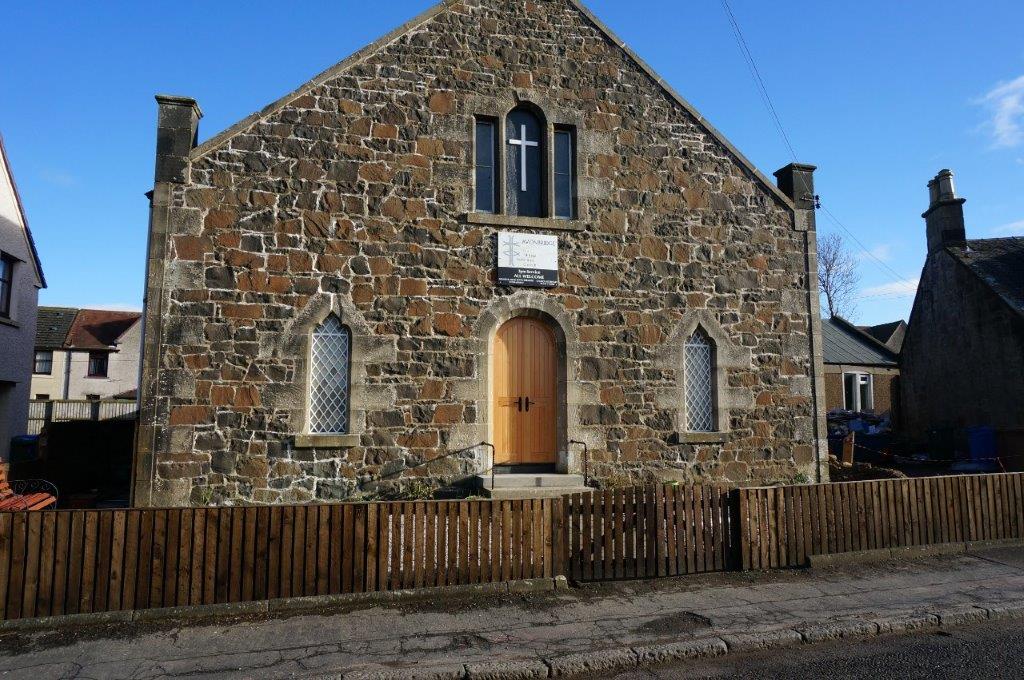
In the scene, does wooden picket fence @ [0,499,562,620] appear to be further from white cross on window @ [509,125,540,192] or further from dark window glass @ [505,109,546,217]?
white cross on window @ [509,125,540,192]

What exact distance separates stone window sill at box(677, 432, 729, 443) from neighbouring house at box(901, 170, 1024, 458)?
923cm

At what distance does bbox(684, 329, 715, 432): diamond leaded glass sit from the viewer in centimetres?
1187

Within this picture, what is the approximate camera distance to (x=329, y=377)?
1041cm

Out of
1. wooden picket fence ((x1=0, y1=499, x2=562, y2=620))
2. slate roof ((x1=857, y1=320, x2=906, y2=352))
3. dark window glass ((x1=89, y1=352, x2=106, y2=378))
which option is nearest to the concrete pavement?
wooden picket fence ((x1=0, y1=499, x2=562, y2=620))

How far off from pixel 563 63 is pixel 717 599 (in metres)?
9.22

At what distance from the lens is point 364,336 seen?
10453mm

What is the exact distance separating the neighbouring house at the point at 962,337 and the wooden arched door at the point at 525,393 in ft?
40.4

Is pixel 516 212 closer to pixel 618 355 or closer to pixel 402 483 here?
pixel 618 355

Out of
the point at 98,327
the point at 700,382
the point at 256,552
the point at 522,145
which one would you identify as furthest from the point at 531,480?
the point at 98,327

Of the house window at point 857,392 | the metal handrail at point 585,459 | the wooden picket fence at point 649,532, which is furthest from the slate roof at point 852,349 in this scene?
the wooden picket fence at point 649,532

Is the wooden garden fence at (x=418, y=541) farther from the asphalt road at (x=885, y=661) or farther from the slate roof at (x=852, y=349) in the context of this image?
the slate roof at (x=852, y=349)

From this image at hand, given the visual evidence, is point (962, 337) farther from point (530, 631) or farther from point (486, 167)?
point (530, 631)

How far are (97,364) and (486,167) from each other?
36.4m

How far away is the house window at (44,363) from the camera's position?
3716cm
